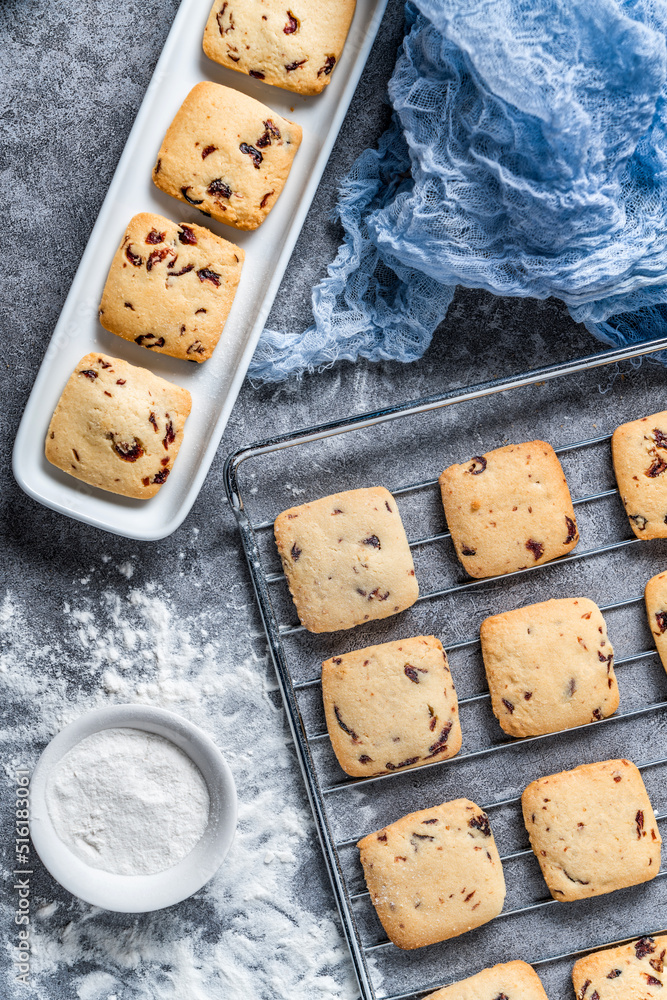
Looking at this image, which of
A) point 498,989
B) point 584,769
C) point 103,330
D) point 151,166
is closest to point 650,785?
point 584,769

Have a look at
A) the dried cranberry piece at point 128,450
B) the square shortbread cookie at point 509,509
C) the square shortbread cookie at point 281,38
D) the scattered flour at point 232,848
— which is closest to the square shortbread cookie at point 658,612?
the square shortbread cookie at point 509,509

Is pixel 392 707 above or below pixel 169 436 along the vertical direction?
below

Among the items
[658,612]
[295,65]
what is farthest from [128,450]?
[658,612]

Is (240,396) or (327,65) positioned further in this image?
(240,396)

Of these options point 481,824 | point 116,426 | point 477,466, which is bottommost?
point 481,824

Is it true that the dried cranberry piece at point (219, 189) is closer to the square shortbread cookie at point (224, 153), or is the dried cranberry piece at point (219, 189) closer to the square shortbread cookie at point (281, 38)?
the square shortbread cookie at point (224, 153)

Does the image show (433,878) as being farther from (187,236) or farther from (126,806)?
(187,236)

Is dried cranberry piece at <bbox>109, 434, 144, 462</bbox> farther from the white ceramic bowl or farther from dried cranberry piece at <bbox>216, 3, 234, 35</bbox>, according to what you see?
dried cranberry piece at <bbox>216, 3, 234, 35</bbox>
